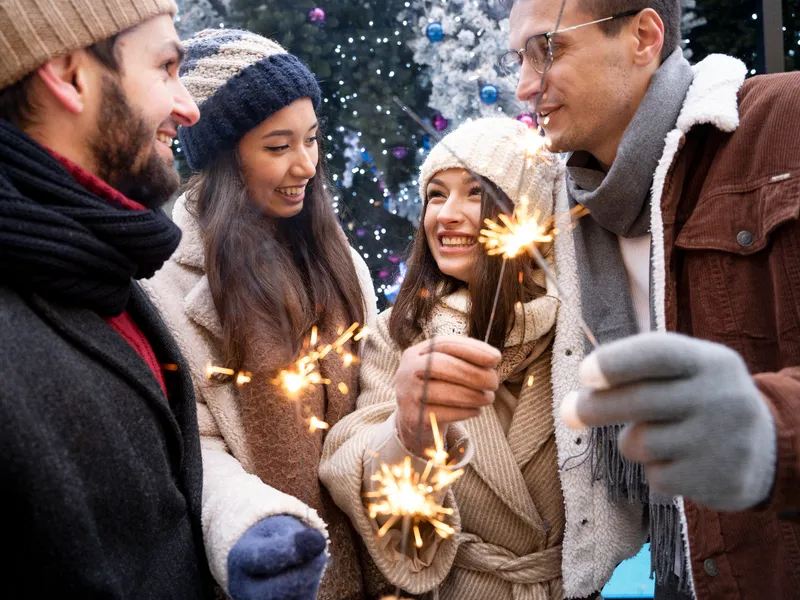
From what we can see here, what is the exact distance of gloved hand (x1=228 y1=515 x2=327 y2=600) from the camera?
1.16 metres

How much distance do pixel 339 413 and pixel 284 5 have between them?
76.0 inches

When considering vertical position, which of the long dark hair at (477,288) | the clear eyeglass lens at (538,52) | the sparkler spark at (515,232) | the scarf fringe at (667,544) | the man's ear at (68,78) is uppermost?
the man's ear at (68,78)

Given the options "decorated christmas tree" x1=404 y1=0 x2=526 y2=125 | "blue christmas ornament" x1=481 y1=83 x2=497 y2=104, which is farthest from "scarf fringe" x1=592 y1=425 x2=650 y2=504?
"decorated christmas tree" x1=404 y1=0 x2=526 y2=125

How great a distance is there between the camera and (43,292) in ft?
3.48

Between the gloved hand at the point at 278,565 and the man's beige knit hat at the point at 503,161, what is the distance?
99 centimetres

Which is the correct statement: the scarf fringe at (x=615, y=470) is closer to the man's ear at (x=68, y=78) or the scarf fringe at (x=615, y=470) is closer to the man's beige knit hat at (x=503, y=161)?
the man's beige knit hat at (x=503, y=161)

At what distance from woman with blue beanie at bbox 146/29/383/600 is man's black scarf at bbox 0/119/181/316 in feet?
1.55

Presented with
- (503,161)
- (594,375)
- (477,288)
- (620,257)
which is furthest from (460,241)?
(594,375)

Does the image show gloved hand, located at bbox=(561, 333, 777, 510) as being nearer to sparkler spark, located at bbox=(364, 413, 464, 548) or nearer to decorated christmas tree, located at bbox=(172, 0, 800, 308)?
sparkler spark, located at bbox=(364, 413, 464, 548)

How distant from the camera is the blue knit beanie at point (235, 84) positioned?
5.71 ft

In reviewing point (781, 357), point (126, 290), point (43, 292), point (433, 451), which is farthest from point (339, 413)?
point (781, 357)

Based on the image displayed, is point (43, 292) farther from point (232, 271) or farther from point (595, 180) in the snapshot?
point (595, 180)

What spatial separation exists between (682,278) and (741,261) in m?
0.13

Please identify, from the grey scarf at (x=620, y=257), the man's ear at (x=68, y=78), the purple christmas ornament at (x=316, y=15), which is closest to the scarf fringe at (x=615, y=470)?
the grey scarf at (x=620, y=257)
